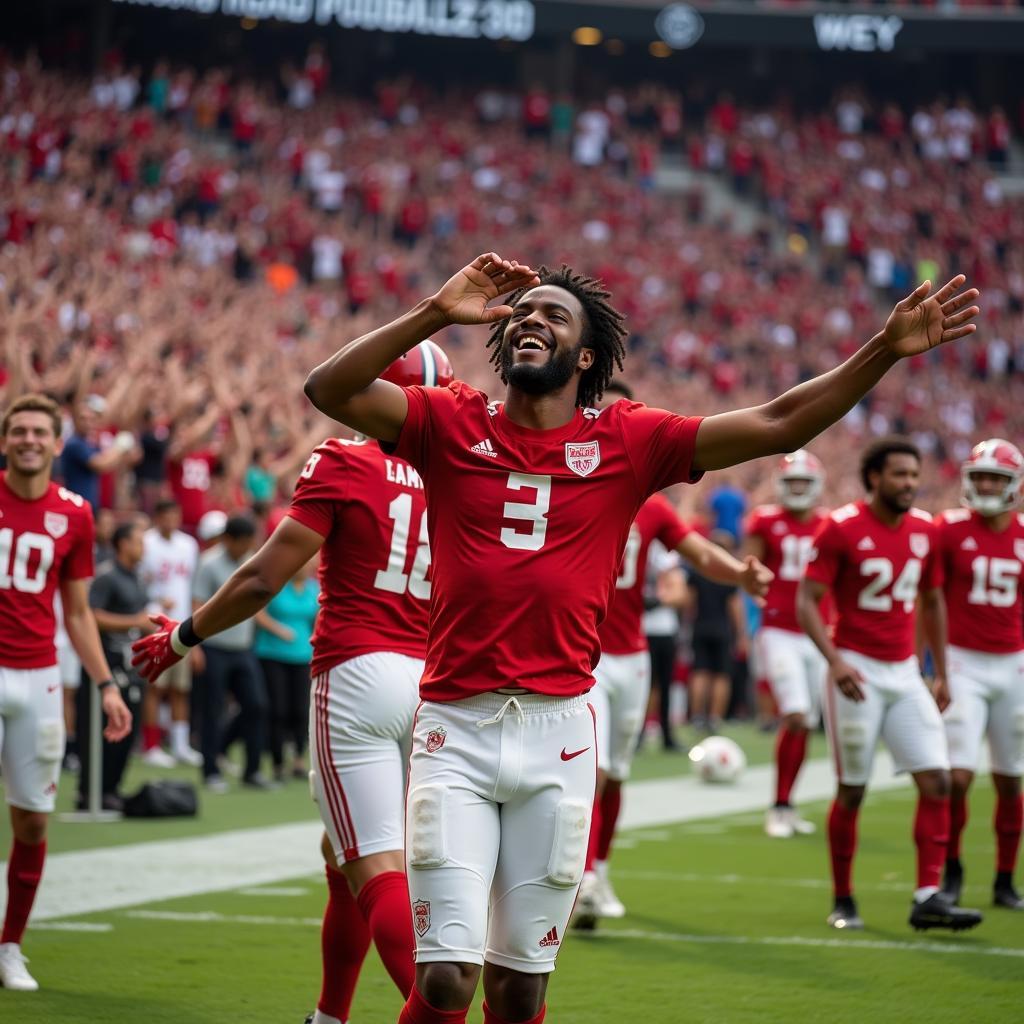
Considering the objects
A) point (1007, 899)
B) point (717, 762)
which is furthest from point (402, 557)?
point (717, 762)

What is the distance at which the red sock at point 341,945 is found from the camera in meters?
5.53

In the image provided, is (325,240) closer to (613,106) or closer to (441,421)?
(613,106)

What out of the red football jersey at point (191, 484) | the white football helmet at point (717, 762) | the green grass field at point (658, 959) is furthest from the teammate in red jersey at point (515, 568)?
the red football jersey at point (191, 484)

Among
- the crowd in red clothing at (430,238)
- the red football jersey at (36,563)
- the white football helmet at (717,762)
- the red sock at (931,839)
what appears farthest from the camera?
the crowd in red clothing at (430,238)

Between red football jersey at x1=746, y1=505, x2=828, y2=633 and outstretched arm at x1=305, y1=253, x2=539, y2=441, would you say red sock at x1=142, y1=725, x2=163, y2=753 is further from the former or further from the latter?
outstretched arm at x1=305, y1=253, x2=539, y2=441

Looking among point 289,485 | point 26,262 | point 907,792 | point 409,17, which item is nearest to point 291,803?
point 289,485

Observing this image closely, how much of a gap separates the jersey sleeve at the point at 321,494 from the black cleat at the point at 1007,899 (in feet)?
16.6

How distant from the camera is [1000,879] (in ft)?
29.1

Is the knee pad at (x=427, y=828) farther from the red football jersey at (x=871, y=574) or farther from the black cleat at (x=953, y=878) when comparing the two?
the black cleat at (x=953, y=878)

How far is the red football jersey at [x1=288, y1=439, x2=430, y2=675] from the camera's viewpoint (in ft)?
17.6

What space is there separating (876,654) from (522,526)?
4306 millimetres

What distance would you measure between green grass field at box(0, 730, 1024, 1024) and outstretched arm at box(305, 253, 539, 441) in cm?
287

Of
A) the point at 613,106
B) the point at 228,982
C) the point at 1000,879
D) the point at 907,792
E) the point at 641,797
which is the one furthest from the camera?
the point at 613,106

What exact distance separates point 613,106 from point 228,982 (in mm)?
34067
